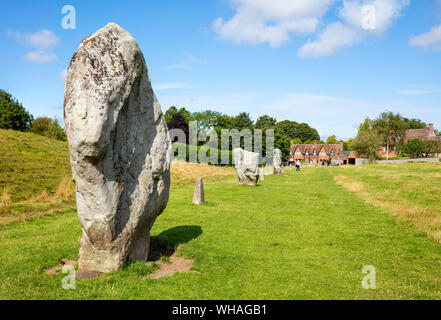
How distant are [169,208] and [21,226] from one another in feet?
19.0

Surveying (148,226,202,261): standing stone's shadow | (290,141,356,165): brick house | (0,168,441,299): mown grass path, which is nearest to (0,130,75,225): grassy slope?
(0,168,441,299): mown grass path

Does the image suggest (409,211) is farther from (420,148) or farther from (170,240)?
(420,148)

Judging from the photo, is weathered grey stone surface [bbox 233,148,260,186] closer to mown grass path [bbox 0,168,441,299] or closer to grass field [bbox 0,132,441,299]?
grass field [bbox 0,132,441,299]

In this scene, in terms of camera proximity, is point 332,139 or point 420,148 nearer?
point 420,148

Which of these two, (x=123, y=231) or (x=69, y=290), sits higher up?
(x=123, y=231)

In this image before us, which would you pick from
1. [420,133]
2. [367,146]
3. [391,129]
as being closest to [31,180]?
[367,146]

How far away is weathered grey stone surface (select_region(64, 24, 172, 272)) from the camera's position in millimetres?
5499

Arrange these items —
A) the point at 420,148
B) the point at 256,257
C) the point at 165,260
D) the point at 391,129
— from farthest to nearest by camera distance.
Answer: the point at 391,129, the point at 420,148, the point at 256,257, the point at 165,260

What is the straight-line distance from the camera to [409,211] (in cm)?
1261

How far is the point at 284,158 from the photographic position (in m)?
73.1

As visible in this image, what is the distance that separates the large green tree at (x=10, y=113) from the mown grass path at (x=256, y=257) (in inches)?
1470

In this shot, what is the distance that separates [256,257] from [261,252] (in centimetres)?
43
